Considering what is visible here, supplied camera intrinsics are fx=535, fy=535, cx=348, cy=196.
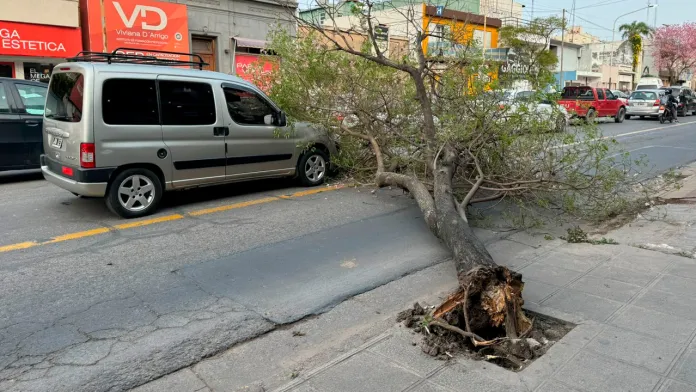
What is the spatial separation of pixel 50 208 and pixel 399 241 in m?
4.83

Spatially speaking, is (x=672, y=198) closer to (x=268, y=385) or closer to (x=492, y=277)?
(x=492, y=277)

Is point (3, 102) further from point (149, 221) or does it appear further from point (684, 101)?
point (684, 101)

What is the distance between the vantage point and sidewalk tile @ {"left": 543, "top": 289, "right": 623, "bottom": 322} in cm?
412

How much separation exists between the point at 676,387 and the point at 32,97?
10266mm

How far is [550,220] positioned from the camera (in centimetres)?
732

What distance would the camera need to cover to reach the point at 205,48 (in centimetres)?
2081

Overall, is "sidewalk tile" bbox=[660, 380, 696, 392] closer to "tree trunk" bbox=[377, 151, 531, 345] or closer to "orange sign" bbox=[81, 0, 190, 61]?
"tree trunk" bbox=[377, 151, 531, 345]

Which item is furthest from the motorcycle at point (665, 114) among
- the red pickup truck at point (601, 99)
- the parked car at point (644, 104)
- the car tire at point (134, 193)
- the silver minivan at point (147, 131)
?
the car tire at point (134, 193)

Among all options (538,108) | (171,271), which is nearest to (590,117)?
(538,108)

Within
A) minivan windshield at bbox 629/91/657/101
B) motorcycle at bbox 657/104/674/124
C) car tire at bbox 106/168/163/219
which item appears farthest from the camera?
minivan windshield at bbox 629/91/657/101


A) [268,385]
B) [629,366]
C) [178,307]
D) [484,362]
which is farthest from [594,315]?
[178,307]

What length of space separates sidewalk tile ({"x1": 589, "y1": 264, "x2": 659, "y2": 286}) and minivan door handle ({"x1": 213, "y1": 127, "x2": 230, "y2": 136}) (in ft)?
16.9

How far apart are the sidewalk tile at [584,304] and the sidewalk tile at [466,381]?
1.30 metres

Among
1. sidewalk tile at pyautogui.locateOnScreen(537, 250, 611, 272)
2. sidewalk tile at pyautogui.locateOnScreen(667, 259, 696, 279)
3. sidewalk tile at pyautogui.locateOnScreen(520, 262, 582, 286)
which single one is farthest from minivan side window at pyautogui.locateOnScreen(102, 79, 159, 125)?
sidewalk tile at pyautogui.locateOnScreen(667, 259, 696, 279)
